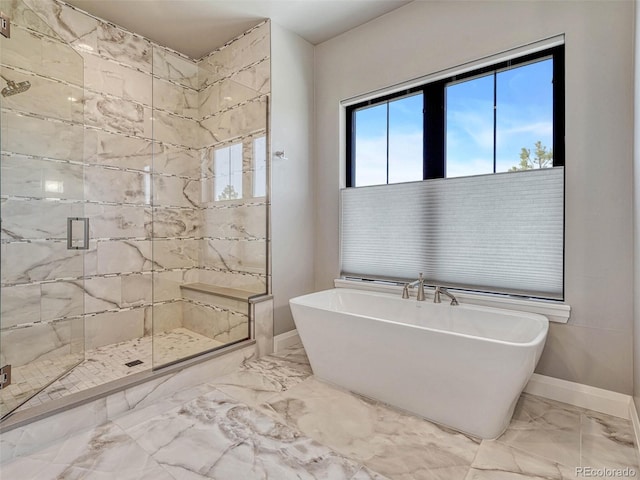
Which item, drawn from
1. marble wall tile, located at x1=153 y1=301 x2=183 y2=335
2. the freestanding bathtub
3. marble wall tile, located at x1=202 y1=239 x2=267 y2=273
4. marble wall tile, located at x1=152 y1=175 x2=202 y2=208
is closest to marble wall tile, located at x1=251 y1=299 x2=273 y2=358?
marble wall tile, located at x1=202 y1=239 x2=267 y2=273

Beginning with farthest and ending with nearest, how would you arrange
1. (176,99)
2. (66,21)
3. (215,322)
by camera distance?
(176,99), (215,322), (66,21)

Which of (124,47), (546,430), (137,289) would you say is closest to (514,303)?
(546,430)

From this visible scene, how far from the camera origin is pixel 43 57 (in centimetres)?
233

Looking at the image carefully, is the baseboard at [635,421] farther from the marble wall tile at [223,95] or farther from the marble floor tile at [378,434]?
the marble wall tile at [223,95]

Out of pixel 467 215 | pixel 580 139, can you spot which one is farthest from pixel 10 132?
pixel 580 139

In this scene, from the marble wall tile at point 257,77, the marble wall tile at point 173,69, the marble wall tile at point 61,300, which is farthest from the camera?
the marble wall tile at point 173,69

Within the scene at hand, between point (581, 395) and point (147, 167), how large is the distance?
150 inches

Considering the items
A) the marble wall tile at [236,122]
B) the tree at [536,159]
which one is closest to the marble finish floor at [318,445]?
the tree at [536,159]

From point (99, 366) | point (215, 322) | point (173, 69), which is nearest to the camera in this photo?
point (99, 366)

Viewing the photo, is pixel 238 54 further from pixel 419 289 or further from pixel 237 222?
pixel 419 289

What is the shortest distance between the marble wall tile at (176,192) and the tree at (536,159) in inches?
101

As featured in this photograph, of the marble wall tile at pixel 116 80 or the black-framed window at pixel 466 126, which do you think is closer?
the black-framed window at pixel 466 126

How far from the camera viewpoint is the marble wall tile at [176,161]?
2.95m

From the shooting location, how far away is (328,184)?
3.26m
